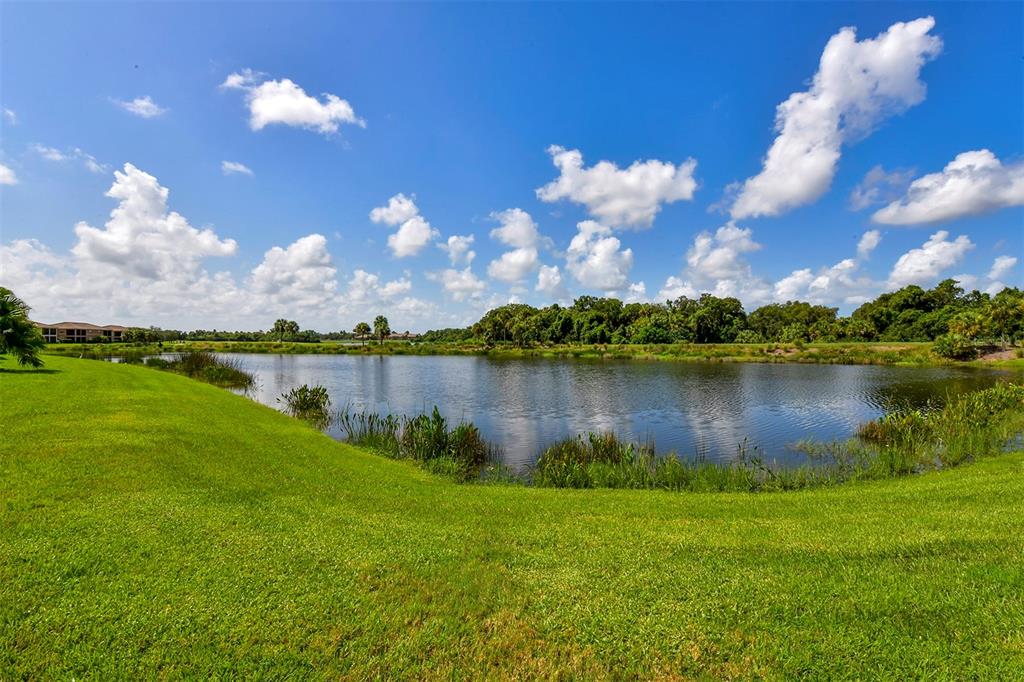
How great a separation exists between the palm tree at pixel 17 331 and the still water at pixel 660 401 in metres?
10.6

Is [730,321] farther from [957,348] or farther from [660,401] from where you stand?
[660,401]

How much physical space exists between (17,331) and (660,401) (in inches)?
1214

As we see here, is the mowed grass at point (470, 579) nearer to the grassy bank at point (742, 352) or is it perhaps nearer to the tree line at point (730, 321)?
the grassy bank at point (742, 352)

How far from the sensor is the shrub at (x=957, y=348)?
181ft

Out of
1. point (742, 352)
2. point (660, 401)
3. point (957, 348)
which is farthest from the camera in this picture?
point (742, 352)

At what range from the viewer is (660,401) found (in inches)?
1137

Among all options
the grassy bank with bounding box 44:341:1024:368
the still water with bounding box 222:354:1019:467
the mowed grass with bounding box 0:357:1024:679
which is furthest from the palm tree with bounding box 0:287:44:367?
the grassy bank with bounding box 44:341:1024:368

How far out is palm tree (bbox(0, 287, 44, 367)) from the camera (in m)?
16.3

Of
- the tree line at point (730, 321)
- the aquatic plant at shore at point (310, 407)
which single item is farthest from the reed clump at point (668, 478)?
the tree line at point (730, 321)

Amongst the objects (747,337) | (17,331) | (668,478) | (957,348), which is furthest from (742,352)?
(17,331)

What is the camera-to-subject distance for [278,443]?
1118 centimetres

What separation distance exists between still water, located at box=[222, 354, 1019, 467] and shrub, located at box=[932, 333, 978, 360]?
1391 centimetres

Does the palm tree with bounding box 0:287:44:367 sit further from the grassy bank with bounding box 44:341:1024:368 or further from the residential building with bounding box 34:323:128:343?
the residential building with bounding box 34:323:128:343

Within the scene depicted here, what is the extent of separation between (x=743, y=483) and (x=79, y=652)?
1234cm
